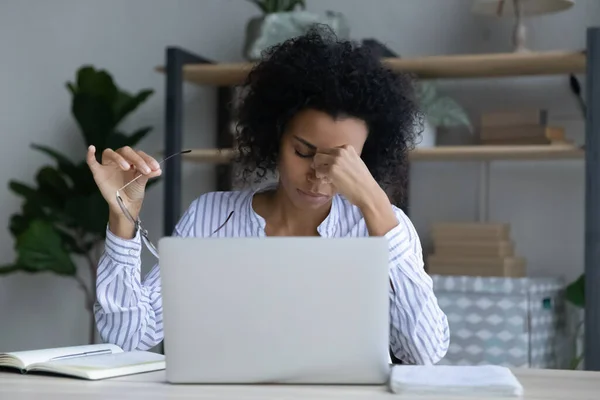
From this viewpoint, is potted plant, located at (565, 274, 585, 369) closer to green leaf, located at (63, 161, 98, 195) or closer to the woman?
the woman

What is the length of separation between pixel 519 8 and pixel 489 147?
498mm

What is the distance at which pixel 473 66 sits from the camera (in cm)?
295

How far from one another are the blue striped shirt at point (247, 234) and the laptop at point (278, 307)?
0.33 metres

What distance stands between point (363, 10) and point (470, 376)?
2411 mm

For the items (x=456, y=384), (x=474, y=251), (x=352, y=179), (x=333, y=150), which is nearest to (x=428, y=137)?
(x=474, y=251)

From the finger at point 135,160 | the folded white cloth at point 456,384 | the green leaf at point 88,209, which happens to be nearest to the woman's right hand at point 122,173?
the finger at point 135,160

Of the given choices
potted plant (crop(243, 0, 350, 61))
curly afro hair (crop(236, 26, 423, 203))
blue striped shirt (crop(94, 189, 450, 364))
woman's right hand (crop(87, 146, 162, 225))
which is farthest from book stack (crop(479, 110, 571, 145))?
woman's right hand (crop(87, 146, 162, 225))

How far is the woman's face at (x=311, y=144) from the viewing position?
1.68 meters

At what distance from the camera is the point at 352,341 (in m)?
1.11

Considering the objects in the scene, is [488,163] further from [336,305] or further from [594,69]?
[336,305]

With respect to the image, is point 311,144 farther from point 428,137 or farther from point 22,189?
point 22,189

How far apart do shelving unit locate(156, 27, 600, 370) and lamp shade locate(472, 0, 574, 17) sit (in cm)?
20

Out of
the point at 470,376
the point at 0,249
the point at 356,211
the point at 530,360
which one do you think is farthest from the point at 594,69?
the point at 0,249

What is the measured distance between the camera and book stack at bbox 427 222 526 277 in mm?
2867
